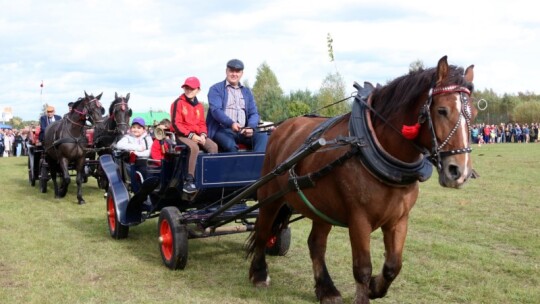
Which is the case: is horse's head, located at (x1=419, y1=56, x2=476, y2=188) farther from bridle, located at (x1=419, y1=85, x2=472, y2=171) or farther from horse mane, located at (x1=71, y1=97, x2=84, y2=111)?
horse mane, located at (x1=71, y1=97, x2=84, y2=111)

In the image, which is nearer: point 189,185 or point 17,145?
point 189,185

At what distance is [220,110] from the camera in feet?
19.6

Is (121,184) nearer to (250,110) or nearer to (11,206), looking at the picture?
(250,110)

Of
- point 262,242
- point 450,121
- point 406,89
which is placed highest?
point 406,89

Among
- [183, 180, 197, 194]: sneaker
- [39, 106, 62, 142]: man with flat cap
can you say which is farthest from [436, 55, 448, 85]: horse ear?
[39, 106, 62, 142]: man with flat cap

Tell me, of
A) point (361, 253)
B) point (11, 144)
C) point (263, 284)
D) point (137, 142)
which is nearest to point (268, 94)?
point (11, 144)

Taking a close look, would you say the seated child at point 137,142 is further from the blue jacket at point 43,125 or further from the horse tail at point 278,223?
the blue jacket at point 43,125

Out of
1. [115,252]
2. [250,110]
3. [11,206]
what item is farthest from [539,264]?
[11,206]

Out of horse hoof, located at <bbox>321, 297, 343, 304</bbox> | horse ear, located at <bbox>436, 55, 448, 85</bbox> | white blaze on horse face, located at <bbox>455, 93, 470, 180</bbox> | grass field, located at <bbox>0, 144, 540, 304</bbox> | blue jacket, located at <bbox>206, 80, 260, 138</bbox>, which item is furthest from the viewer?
blue jacket, located at <bbox>206, 80, 260, 138</bbox>

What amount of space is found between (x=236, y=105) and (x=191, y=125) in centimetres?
55

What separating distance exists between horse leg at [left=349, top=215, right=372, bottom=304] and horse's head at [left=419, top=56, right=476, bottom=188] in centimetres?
70

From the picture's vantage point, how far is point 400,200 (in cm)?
383

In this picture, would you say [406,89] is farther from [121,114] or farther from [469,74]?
[121,114]

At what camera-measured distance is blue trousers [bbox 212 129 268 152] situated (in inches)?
244
